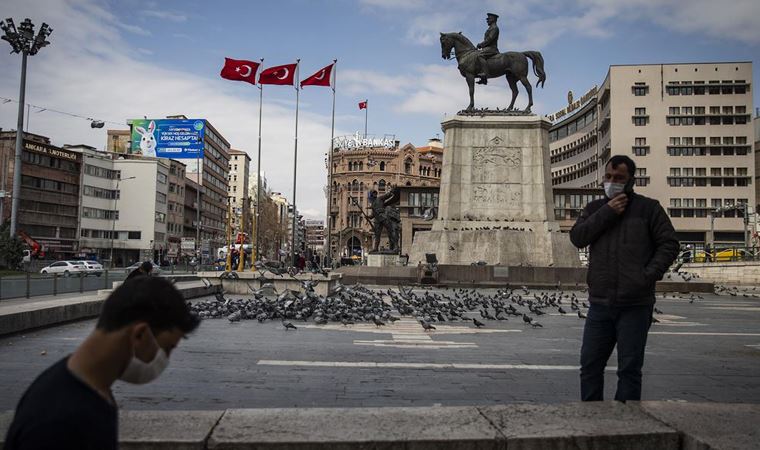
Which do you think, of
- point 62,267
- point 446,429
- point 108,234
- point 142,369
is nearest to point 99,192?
point 108,234

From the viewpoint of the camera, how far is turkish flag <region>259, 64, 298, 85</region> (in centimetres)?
3612

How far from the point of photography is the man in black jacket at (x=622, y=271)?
471cm

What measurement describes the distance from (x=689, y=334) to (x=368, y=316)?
6.49m

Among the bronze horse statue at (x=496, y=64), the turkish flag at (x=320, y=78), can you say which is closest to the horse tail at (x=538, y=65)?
the bronze horse statue at (x=496, y=64)

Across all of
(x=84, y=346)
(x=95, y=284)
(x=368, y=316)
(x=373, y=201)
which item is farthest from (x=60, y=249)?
(x=84, y=346)

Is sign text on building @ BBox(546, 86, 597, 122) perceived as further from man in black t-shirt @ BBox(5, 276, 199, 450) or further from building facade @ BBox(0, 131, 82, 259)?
man in black t-shirt @ BBox(5, 276, 199, 450)

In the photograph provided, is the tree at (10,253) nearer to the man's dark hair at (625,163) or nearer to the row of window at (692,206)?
the man's dark hair at (625,163)

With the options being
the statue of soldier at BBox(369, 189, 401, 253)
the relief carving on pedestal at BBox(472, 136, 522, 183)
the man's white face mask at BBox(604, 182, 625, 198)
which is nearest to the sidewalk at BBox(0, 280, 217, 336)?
the man's white face mask at BBox(604, 182, 625, 198)

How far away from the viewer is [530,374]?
7473mm

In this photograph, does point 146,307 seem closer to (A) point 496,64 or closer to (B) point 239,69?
(A) point 496,64

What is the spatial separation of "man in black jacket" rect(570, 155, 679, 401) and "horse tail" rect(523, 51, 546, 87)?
2692 cm

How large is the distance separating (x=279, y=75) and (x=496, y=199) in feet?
49.9

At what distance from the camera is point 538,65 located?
30.5m

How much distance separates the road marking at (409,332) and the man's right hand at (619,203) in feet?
17.7
